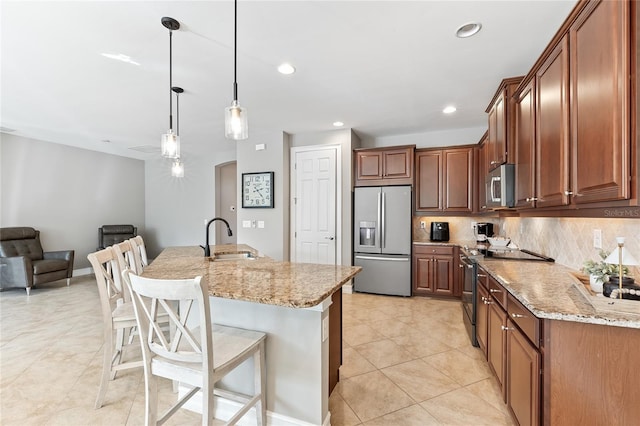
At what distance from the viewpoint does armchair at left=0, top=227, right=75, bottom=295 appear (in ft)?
14.9

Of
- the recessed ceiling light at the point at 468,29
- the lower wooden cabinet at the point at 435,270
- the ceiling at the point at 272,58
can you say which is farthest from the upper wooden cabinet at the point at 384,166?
the recessed ceiling light at the point at 468,29

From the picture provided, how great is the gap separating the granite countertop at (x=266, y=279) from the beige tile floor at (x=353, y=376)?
0.94m

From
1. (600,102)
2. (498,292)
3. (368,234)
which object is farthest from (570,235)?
(368,234)

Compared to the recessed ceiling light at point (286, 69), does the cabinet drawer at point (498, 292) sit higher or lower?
lower

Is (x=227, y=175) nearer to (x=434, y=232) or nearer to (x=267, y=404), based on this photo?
(x=434, y=232)

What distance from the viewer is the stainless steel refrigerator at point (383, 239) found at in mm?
4398

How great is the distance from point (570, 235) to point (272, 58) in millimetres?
2857

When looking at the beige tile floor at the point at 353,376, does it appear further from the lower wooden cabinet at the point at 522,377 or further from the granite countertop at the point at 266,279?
the granite countertop at the point at 266,279

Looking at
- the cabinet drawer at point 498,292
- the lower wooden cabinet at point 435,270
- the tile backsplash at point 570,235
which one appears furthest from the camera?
the lower wooden cabinet at point 435,270

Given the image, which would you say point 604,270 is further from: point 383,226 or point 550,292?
point 383,226

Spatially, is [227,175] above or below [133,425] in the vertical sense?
above

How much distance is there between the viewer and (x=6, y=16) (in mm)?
1987

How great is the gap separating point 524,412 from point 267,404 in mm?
1422

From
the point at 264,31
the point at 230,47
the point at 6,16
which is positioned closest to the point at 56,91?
the point at 6,16
